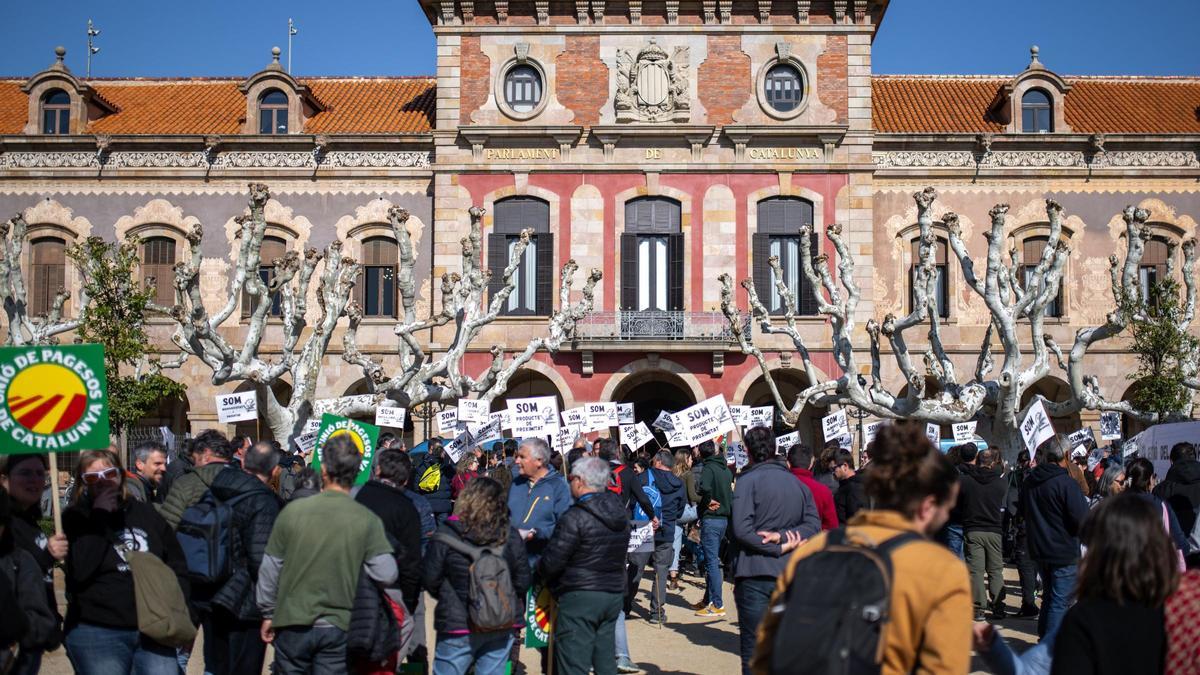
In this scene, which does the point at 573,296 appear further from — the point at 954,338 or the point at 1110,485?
the point at 1110,485

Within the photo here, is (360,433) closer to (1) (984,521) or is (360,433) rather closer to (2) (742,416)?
(1) (984,521)

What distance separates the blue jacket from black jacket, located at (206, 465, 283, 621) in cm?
200

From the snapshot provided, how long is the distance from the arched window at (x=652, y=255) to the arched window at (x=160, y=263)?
10.7 m

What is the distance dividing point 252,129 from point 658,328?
1086 centimetres

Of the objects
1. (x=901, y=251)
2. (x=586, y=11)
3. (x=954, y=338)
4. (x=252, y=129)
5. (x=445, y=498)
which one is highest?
(x=586, y=11)

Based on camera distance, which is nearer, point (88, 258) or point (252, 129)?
point (88, 258)

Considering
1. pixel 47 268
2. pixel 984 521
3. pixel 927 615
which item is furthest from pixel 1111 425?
pixel 47 268

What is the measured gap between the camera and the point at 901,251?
2948 cm

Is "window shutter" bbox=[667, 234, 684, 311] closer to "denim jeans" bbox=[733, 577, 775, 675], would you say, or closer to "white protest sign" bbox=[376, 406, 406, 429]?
"white protest sign" bbox=[376, 406, 406, 429]

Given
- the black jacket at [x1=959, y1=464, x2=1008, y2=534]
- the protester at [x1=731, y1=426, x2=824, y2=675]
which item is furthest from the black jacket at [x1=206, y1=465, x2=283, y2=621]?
the black jacket at [x1=959, y1=464, x2=1008, y2=534]

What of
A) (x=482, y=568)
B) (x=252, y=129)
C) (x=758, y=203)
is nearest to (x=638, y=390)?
(x=758, y=203)

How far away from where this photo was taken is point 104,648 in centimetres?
670

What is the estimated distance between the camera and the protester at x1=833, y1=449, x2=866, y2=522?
1200 cm

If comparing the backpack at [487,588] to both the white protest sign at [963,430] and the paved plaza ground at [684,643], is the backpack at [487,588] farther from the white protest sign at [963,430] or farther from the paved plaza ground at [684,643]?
the white protest sign at [963,430]
